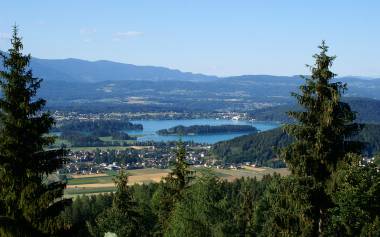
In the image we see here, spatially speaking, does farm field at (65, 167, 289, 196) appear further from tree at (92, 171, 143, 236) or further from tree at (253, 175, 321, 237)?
tree at (253, 175, 321, 237)

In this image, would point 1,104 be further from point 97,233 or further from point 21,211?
point 97,233

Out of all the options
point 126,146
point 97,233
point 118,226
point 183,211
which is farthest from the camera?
point 126,146

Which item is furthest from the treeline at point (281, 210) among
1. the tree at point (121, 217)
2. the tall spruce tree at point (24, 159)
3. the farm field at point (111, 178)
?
the farm field at point (111, 178)

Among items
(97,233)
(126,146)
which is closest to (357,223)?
(97,233)

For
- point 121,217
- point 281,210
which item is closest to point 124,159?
point 121,217

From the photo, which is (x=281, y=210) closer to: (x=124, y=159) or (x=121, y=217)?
(x=121, y=217)

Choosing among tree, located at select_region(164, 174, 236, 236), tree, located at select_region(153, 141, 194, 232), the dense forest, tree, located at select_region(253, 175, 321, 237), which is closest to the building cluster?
tree, located at select_region(153, 141, 194, 232)
